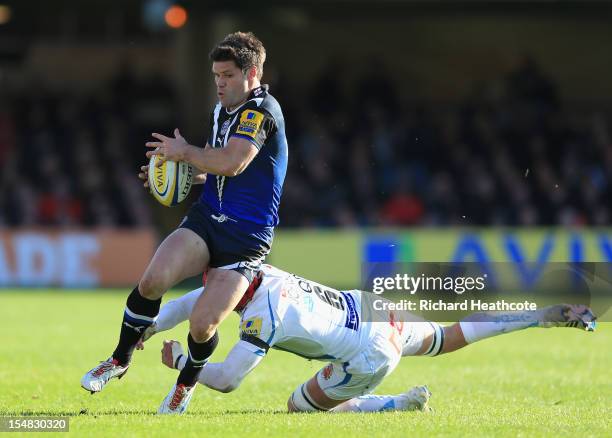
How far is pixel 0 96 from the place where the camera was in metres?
26.2

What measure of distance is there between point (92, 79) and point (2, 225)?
6669 millimetres

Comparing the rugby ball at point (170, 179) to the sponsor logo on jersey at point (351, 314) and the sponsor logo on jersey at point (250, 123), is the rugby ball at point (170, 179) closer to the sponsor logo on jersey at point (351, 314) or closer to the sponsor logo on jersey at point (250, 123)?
the sponsor logo on jersey at point (250, 123)

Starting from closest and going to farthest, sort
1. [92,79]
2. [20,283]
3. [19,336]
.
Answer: [19,336], [20,283], [92,79]

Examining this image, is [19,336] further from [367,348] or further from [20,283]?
[20,283]

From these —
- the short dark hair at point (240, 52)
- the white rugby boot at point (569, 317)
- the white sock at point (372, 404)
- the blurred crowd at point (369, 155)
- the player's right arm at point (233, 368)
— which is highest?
the short dark hair at point (240, 52)

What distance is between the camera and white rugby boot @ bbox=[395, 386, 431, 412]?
24.8 feet

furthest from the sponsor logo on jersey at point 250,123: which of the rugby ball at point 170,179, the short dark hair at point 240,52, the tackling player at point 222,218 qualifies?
the rugby ball at point 170,179

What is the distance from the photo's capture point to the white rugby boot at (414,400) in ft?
24.8

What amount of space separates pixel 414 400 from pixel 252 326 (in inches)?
47.3

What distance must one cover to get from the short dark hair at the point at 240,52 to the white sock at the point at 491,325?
2.26 m

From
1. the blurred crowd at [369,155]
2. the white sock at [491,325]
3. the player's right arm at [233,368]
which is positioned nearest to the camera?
the player's right arm at [233,368]

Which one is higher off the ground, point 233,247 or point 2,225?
point 233,247

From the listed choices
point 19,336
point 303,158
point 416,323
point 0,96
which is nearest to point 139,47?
point 0,96

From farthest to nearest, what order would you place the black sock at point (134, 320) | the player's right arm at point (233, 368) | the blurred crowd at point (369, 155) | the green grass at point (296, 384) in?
the blurred crowd at point (369, 155) → the black sock at point (134, 320) → the player's right arm at point (233, 368) → the green grass at point (296, 384)
